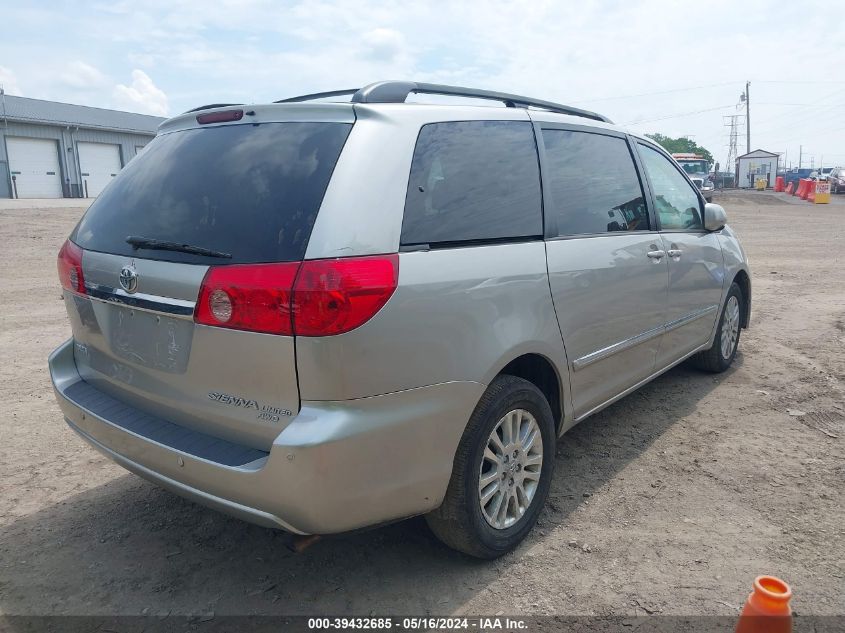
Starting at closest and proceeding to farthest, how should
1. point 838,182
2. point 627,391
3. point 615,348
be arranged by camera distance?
point 615,348
point 627,391
point 838,182

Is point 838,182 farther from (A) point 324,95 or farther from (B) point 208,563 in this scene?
(B) point 208,563

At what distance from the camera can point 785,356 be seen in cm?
595

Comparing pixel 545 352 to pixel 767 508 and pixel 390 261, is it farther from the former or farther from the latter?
pixel 767 508

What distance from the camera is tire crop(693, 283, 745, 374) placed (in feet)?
17.4

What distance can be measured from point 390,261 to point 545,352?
3.24 feet

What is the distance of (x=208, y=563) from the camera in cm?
288

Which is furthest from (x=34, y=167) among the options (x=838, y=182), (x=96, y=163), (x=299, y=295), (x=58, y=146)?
(x=838, y=182)

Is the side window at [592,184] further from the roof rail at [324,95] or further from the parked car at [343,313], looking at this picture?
the roof rail at [324,95]

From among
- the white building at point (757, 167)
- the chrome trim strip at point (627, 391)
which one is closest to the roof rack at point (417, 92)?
the chrome trim strip at point (627, 391)

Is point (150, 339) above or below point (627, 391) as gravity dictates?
above

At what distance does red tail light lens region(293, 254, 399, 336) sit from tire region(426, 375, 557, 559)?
73 cm

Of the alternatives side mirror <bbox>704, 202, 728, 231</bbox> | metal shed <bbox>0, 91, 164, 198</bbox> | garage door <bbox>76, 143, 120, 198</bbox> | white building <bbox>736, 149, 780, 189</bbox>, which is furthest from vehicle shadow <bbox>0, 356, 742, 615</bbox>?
white building <bbox>736, 149, 780, 189</bbox>

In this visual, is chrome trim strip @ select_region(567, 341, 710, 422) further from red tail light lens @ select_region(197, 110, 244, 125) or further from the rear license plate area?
red tail light lens @ select_region(197, 110, 244, 125)

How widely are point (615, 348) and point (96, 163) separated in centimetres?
4514
